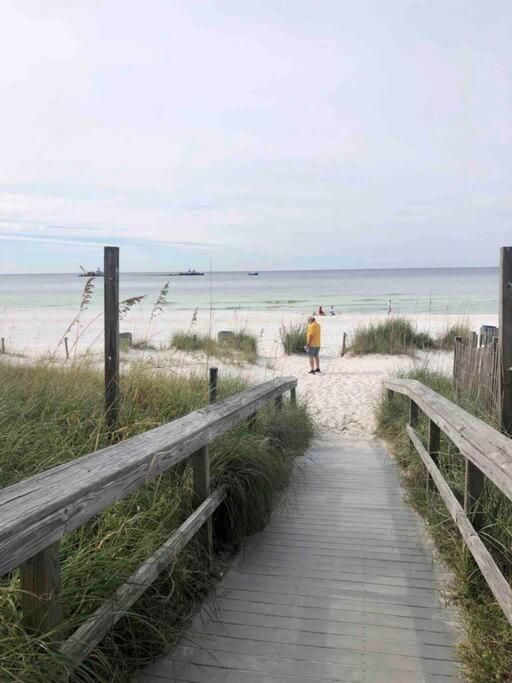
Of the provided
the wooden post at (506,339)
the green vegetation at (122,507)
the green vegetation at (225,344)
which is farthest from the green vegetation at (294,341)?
the wooden post at (506,339)

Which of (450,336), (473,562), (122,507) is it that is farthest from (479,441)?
(450,336)

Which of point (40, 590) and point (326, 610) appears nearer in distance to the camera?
point (40, 590)

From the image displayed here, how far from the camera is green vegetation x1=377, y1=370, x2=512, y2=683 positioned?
241cm

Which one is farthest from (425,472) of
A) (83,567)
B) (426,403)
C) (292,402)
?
(83,567)

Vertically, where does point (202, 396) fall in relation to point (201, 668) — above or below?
above

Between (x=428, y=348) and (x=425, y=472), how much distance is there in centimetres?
1299

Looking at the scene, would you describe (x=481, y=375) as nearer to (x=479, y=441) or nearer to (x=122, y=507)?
(x=479, y=441)

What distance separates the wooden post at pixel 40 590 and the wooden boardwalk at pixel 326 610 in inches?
30.1

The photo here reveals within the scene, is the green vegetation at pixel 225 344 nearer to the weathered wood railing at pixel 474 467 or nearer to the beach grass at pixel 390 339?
the beach grass at pixel 390 339

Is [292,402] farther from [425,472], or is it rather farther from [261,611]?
[261,611]

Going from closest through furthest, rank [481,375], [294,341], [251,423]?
[251,423], [481,375], [294,341]

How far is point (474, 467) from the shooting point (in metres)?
3.26

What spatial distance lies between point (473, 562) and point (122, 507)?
6.31 ft

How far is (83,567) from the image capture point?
7.49 feet
